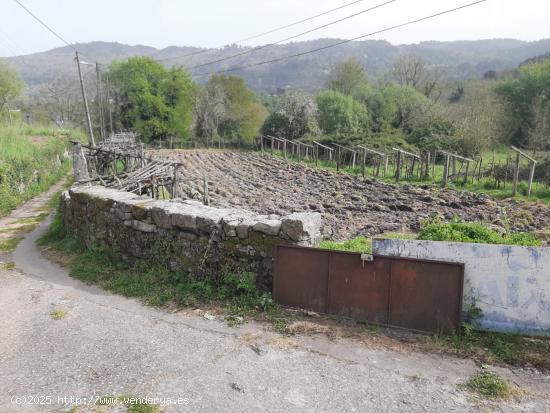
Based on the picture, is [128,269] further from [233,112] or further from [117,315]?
[233,112]

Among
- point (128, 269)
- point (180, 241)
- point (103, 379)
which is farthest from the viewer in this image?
point (128, 269)

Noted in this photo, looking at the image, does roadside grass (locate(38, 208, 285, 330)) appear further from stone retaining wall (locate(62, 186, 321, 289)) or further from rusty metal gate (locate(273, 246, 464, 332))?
rusty metal gate (locate(273, 246, 464, 332))

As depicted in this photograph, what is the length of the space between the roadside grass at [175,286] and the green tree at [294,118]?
41.3 metres

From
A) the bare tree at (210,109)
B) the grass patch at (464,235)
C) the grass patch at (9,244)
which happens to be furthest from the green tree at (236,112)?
the grass patch at (464,235)

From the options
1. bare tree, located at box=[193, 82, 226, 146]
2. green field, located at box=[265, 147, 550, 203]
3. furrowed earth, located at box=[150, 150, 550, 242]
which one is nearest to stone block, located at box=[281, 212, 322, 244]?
furrowed earth, located at box=[150, 150, 550, 242]

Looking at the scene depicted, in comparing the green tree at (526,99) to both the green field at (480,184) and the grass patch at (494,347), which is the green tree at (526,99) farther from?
the grass patch at (494,347)

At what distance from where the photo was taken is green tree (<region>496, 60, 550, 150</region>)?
38594mm

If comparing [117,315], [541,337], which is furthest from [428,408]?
[117,315]

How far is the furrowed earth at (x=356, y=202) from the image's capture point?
1388 cm

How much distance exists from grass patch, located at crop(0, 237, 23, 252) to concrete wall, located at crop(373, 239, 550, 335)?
11160mm

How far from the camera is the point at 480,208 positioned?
1680cm

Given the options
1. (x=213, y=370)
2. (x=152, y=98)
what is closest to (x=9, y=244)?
(x=213, y=370)

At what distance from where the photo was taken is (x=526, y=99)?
139 feet

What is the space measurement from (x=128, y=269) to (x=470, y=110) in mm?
36778
